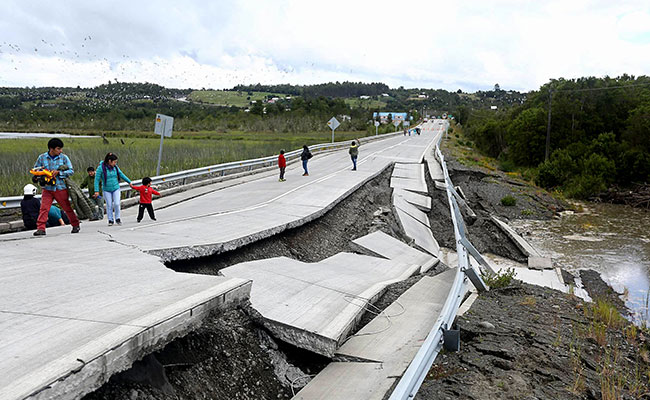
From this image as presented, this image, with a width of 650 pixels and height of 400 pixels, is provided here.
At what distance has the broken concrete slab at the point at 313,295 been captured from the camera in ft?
18.4

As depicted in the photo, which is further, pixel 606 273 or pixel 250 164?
pixel 250 164

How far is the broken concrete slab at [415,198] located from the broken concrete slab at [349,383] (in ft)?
52.3

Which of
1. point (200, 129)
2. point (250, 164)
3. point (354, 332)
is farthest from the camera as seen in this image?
point (200, 129)

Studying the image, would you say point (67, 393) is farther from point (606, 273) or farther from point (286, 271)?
point (606, 273)

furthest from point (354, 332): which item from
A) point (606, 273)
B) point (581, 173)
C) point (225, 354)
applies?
point (581, 173)

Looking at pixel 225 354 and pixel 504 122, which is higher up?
pixel 504 122

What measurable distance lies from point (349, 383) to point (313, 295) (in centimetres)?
204

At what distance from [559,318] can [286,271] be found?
451cm

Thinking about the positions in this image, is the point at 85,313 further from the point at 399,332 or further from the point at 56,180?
the point at 56,180

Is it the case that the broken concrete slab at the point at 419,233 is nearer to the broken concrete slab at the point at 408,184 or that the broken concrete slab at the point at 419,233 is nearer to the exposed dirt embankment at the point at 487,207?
the exposed dirt embankment at the point at 487,207

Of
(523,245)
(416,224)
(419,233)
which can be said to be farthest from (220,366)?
(523,245)

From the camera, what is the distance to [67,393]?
3.23m

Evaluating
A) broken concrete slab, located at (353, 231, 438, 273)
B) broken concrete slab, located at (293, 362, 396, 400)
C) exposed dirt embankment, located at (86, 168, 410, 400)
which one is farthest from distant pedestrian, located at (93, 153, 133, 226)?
broken concrete slab, located at (293, 362, 396, 400)

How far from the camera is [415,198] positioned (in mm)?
21875
